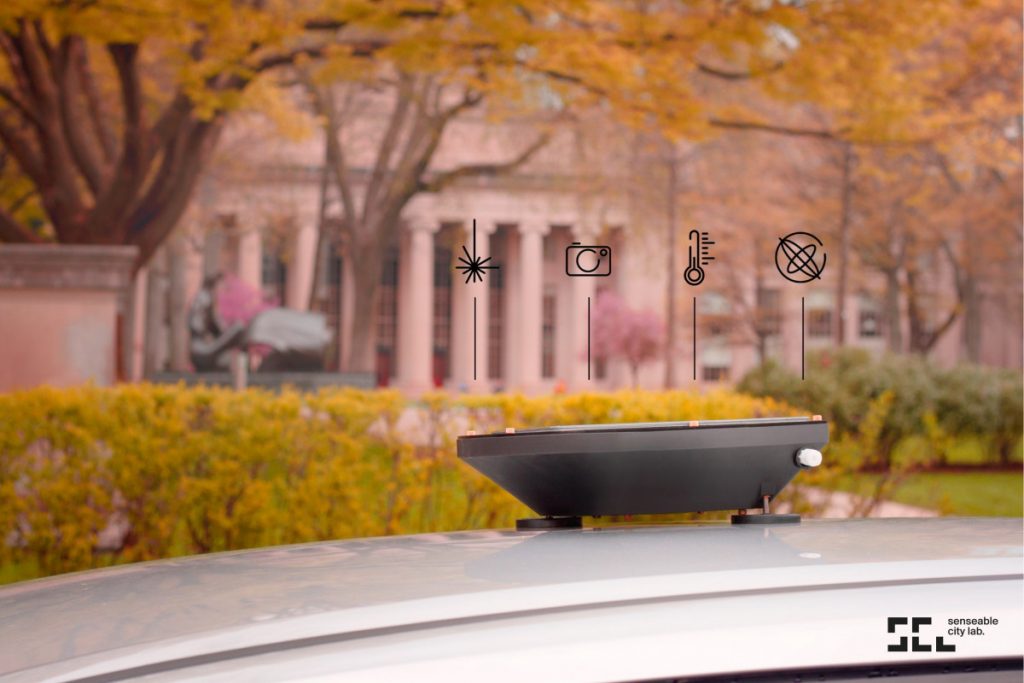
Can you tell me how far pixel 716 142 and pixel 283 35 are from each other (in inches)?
849

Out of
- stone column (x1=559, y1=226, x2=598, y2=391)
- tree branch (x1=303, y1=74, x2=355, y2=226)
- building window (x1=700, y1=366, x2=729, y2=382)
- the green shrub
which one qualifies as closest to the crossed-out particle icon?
the green shrub

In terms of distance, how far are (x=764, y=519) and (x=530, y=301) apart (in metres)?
56.4

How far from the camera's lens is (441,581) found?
1.11 metres

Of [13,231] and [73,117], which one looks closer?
[73,117]

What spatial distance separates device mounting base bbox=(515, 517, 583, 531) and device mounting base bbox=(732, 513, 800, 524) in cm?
20

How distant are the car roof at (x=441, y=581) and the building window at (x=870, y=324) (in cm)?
5962

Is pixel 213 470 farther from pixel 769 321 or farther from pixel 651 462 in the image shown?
pixel 769 321

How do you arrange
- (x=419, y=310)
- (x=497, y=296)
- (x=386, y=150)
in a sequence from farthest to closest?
(x=497, y=296)
(x=419, y=310)
(x=386, y=150)

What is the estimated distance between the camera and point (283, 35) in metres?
11.4

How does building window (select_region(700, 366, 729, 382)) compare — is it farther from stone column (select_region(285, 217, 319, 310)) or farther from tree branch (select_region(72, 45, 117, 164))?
tree branch (select_region(72, 45, 117, 164))

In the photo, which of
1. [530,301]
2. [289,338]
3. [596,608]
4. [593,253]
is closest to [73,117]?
[593,253]

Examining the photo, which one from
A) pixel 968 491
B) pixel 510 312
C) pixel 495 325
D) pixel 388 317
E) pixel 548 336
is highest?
pixel 510 312

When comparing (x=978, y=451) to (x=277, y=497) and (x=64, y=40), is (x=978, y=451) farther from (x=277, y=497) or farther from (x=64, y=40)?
(x=64, y=40)

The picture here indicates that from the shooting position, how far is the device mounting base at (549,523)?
145 cm
